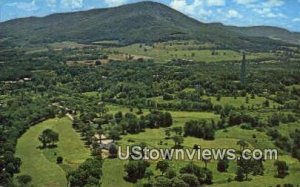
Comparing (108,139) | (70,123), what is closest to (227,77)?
(70,123)

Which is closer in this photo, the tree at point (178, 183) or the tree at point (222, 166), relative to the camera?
the tree at point (178, 183)

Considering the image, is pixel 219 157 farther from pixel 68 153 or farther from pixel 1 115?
pixel 1 115

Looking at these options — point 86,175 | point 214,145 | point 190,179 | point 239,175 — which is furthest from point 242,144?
point 86,175

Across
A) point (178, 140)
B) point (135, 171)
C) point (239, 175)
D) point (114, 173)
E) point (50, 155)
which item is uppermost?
point (178, 140)

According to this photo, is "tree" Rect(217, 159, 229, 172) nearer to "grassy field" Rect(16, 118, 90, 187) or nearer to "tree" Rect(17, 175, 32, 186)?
"grassy field" Rect(16, 118, 90, 187)

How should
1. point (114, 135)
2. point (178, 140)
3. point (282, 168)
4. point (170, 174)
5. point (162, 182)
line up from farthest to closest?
point (114, 135)
point (178, 140)
point (282, 168)
point (170, 174)
point (162, 182)

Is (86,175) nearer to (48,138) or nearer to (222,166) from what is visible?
(222,166)

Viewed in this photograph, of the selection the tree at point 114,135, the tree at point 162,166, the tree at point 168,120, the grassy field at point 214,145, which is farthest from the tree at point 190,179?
the tree at point 168,120

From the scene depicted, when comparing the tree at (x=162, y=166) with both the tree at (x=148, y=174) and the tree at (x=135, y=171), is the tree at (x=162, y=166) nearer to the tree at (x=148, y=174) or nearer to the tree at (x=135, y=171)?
the tree at (x=148, y=174)
